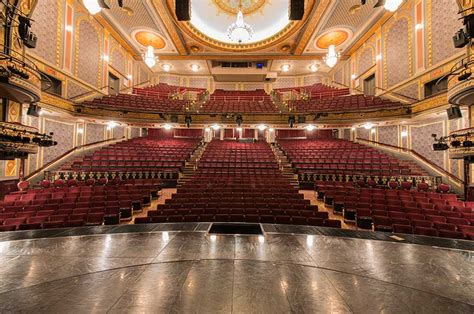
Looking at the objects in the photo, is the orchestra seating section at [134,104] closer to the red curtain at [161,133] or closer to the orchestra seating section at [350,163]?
the red curtain at [161,133]

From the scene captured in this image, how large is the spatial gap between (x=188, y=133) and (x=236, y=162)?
6.78m

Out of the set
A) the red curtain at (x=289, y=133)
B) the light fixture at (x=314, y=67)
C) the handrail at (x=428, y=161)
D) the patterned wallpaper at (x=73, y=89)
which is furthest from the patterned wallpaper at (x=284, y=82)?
the patterned wallpaper at (x=73, y=89)

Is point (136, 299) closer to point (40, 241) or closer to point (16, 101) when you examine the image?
point (40, 241)

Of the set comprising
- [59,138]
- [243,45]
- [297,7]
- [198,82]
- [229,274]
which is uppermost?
[243,45]

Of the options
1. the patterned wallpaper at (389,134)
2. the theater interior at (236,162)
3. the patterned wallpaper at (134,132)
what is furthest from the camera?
the patterned wallpaper at (134,132)

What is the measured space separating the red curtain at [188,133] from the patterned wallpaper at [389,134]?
34.0 feet

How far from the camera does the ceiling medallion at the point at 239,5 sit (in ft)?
37.5

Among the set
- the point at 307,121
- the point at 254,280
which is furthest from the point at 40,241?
the point at 307,121

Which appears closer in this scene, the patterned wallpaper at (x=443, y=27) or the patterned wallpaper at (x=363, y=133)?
the patterned wallpaper at (x=443, y=27)

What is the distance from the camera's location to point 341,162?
8219 millimetres

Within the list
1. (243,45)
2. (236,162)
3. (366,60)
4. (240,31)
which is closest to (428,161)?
(366,60)

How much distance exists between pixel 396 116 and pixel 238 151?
22.5 ft

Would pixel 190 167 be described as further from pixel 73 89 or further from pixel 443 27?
pixel 443 27

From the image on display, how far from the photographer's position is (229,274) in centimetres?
215
